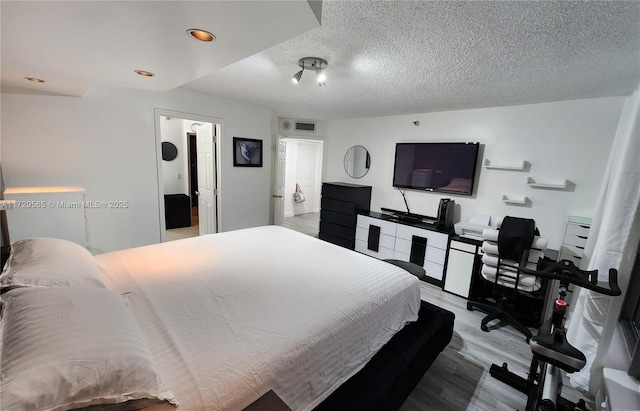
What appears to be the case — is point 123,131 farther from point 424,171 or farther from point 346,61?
point 424,171

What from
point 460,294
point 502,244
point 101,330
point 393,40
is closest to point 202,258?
point 101,330

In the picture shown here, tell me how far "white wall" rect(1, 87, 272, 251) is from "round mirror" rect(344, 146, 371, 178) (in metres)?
2.17

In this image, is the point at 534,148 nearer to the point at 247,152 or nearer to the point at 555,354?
the point at 555,354

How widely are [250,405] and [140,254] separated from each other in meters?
1.72

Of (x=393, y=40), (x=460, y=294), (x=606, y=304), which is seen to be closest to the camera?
(x=393, y=40)

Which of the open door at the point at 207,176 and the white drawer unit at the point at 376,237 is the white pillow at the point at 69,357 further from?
the white drawer unit at the point at 376,237

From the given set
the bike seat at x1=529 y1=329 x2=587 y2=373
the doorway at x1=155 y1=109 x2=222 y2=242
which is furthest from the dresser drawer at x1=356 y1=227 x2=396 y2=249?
the bike seat at x1=529 y1=329 x2=587 y2=373

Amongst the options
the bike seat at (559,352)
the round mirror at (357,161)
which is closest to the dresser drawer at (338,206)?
the round mirror at (357,161)

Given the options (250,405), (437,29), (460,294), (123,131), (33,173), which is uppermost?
(437,29)

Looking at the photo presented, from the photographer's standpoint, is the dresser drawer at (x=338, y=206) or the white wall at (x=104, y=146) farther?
the dresser drawer at (x=338, y=206)

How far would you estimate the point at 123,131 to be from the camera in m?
2.95

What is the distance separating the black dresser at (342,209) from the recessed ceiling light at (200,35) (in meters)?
3.37

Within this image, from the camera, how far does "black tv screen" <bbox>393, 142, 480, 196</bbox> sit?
11.3 feet

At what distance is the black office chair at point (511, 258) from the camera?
2.37 meters
